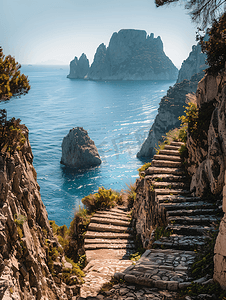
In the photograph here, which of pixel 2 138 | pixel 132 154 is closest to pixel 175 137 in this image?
pixel 2 138

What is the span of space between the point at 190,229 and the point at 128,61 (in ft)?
620

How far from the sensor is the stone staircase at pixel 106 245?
21.1ft

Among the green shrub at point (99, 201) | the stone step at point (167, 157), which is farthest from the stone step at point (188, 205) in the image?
the green shrub at point (99, 201)

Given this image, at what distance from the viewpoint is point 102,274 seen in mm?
6199

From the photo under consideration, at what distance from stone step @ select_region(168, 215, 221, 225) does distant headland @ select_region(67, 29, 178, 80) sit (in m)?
181

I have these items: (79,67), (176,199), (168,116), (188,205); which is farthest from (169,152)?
(79,67)

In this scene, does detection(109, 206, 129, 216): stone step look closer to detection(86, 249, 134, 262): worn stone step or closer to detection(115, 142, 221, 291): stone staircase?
detection(86, 249, 134, 262): worn stone step

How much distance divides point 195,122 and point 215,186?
2642 mm

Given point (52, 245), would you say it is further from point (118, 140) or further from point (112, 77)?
point (112, 77)

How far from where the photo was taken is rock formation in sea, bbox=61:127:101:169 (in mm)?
43531

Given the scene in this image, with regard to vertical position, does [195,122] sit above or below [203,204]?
above

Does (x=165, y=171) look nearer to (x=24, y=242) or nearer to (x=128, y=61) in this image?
(x=24, y=242)

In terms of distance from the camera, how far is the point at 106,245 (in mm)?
9375

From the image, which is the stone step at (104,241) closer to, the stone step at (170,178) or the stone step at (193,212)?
the stone step at (170,178)
